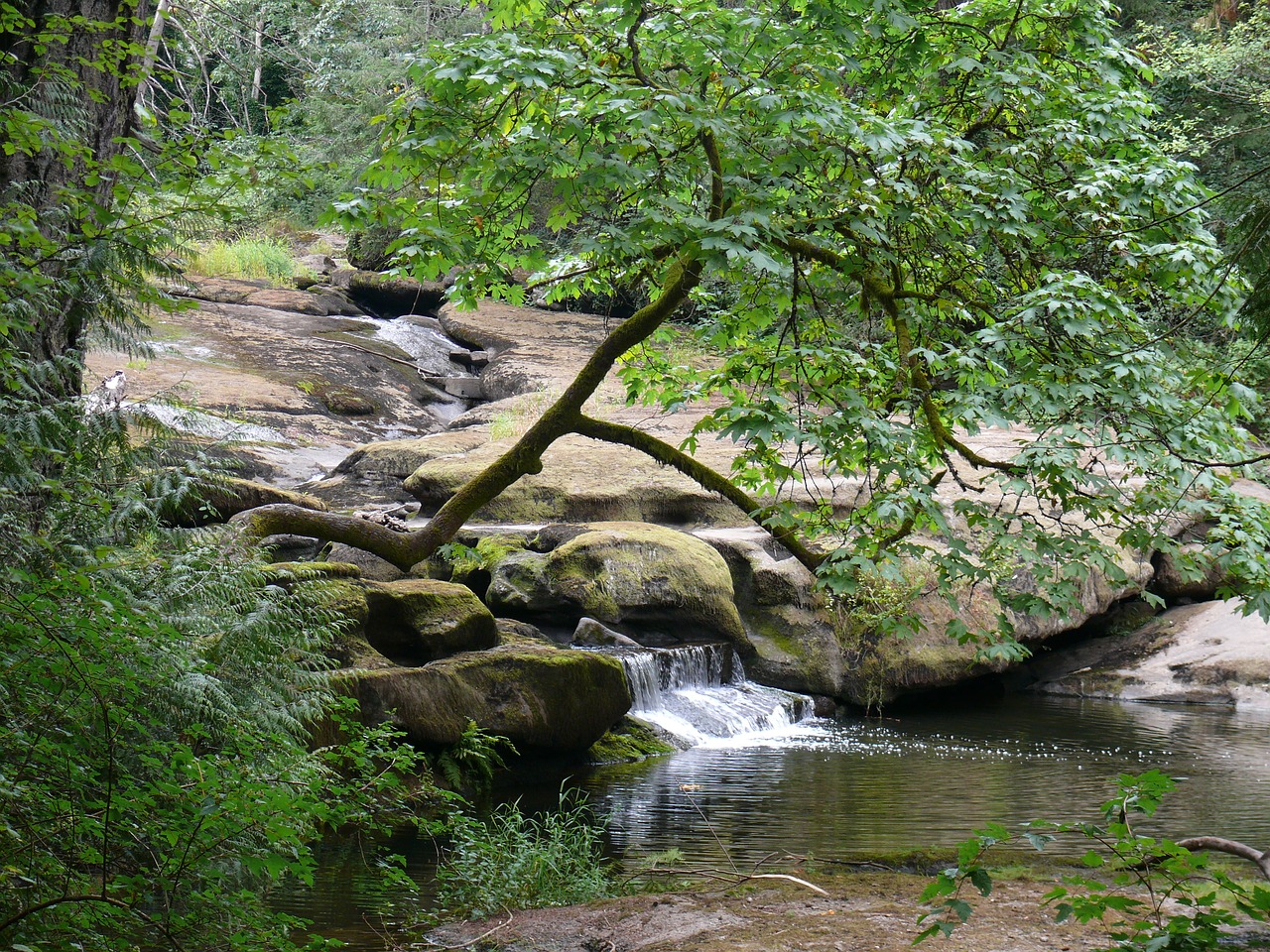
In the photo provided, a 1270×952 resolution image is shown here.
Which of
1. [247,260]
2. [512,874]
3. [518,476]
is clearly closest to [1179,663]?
[512,874]

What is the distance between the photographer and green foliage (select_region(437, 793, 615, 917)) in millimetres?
5387

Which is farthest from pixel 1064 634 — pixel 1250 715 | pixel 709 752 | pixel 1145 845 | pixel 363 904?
pixel 1145 845

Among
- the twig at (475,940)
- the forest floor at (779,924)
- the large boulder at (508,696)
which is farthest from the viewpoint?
Result: the large boulder at (508,696)

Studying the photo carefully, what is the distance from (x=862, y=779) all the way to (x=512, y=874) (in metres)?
4.45

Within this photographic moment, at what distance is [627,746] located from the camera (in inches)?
384

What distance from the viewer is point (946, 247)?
5340mm

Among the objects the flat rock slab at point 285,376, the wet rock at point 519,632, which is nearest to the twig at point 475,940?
the wet rock at point 519,632

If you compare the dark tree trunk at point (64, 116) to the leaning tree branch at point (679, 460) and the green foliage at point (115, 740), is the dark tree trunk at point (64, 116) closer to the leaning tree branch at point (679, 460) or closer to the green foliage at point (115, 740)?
the green foliage at point (115, 740)

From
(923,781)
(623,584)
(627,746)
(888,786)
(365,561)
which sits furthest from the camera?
(365,561)

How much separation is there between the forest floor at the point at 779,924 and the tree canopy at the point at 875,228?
4.48ft

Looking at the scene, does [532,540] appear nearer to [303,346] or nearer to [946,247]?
[946,247]

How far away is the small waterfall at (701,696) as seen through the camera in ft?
Answer: 35.1

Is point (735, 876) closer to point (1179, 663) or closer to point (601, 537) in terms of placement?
point (601, 537)

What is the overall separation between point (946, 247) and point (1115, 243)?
0.89 m
